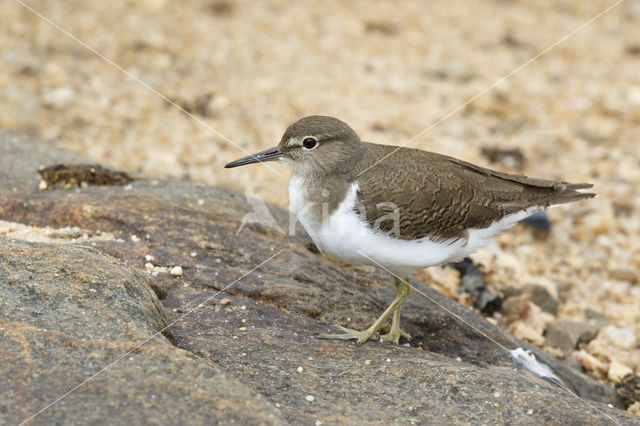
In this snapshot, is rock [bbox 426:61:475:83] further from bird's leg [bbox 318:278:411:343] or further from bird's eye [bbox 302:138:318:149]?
bird's leg [bbox 318:278:411:343]

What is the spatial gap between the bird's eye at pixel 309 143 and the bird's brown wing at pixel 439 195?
521 millimetres

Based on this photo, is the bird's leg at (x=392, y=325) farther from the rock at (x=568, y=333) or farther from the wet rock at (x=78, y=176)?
the wet rock at (x=78, y=176)

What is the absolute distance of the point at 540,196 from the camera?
5617 mm

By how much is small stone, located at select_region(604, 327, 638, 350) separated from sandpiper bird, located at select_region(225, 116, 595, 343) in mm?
1755

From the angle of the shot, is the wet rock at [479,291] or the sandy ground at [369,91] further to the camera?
the sandy ground at [369,91]

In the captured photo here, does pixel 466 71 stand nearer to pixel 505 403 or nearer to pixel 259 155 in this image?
pixel 259 155

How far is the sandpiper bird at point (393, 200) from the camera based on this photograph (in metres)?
4.97

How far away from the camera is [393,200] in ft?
16.5

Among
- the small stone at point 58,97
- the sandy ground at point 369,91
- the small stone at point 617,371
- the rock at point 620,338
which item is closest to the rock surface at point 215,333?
the small stone at point 617,371

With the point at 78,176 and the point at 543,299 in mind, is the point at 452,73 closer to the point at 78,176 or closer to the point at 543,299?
the point at 543,299

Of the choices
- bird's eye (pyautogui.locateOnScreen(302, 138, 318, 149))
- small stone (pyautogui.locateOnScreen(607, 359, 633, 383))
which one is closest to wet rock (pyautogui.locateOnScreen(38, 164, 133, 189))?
bird's eye (pyautogui.locateOnScreen(302, 138, 318, 149))

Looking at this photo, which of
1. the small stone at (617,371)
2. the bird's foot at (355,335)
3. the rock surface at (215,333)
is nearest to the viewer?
the rock surface at (215,333)

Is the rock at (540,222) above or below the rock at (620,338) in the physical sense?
above

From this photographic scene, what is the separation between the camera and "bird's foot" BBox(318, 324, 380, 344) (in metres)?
4.88
